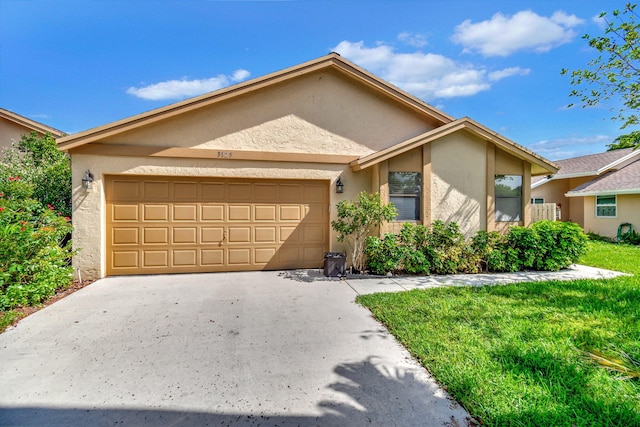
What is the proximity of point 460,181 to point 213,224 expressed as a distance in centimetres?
735

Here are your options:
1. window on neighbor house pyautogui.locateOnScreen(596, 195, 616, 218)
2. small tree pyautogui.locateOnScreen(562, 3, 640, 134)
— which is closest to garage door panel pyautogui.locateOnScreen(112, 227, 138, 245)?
small tree pyautogui.locateOnScreen(562, 3, 640, 134)

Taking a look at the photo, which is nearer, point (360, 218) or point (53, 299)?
point (53, 299)

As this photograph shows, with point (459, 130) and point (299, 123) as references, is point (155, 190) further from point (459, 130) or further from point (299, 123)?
point (459, 130)

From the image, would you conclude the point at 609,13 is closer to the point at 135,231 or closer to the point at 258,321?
the point at 258,321

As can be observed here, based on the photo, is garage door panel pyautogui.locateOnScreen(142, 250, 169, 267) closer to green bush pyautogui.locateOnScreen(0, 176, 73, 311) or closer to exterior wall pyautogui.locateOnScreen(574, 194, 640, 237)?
green bush pyautogui.locateOnScreen(0, 176, 73, 311)

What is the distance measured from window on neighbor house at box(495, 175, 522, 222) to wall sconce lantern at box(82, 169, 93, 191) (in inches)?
446

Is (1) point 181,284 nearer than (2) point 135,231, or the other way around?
(1) point 181,284

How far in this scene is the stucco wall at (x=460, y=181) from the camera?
26.6ft

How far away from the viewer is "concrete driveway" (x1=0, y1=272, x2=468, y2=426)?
246cm

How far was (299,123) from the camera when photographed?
7.92 metres

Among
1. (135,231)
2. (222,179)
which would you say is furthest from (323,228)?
(135,231)

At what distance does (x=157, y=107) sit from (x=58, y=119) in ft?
29.9

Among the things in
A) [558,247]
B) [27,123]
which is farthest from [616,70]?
[27,123]

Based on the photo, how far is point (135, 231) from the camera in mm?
7137
